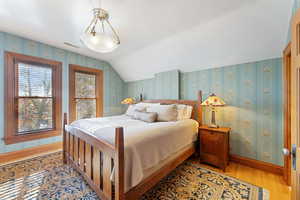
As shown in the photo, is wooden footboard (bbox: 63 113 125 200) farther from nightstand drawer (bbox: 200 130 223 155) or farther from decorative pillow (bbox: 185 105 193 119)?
decorative pillow (bbox: 185 105 193 119)

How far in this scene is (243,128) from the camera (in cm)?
244

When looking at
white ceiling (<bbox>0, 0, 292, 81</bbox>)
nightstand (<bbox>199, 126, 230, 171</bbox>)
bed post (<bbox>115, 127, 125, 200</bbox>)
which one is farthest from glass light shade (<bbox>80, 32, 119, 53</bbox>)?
nightstand (<bbox>199, 126, 230, 171</bbox>)

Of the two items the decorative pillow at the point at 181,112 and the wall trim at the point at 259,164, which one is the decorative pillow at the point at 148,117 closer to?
the decorative pillow at the point at 181,112

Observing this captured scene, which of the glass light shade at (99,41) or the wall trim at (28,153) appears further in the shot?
the wall trim at (28,153)

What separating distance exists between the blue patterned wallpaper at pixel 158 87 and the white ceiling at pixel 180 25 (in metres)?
0.47

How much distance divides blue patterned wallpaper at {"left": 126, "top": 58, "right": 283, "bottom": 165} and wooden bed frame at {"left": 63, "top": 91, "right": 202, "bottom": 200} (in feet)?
4.14

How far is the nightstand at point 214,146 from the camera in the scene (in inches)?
84.7

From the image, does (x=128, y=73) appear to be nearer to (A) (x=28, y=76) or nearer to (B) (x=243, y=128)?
(A) (x=28, y=76)

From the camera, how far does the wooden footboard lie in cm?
113

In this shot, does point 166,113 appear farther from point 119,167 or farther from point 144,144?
point 119,167

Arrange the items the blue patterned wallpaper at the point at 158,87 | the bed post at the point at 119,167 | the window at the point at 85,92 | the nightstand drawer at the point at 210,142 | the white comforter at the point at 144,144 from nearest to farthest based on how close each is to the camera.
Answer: the bed post at the point at 119,167 → the white comforter at the point at 144,144 → the nightstand drawer at the point at 210,142 → the blue patterned wallpaper at the point at 158,87 → the window at the point at 85,92

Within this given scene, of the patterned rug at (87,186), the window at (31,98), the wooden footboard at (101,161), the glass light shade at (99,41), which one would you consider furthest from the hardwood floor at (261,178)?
the glass light shade at (99,41)

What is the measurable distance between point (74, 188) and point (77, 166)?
11.8 inches

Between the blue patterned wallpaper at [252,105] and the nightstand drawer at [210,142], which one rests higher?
the blue patterned wallpaper at [252,105]
